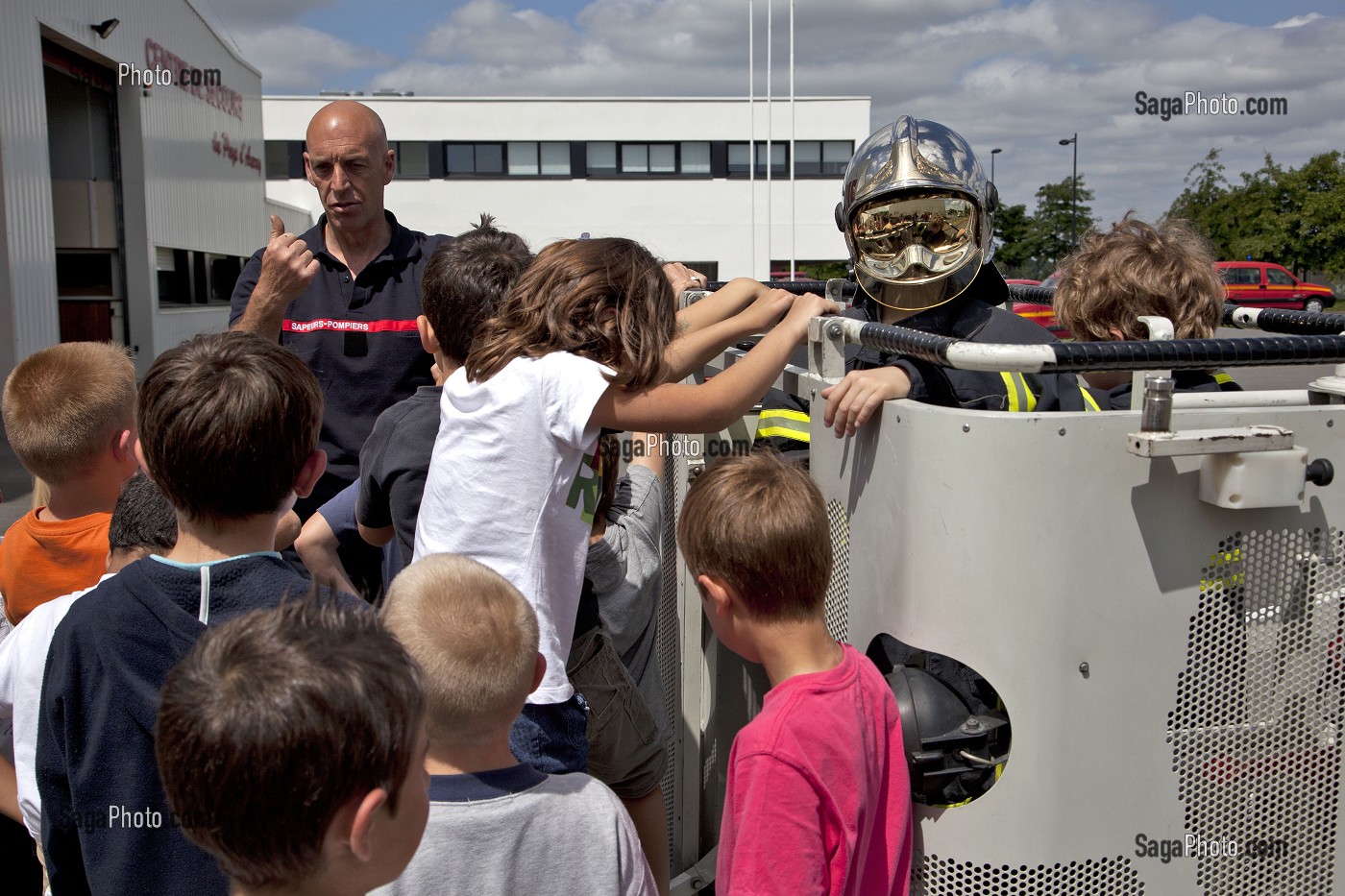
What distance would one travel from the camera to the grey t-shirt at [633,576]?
8.46 ft

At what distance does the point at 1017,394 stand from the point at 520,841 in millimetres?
1242

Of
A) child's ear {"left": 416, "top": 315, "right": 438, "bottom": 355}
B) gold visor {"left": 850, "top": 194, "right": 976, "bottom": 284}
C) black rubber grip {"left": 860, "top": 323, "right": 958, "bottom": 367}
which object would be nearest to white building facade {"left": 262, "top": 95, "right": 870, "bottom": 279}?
child's ear {"left": 416, "top": 315, "right": 438, "bottom": 355}

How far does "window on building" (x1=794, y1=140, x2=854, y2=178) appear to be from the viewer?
141 feet

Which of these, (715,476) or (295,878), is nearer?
(295,878)

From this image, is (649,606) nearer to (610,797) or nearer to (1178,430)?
(610,797)

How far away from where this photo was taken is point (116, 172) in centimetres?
2130

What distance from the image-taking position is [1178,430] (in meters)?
1.83

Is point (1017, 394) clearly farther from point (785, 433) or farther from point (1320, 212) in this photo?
point (1320, 212)

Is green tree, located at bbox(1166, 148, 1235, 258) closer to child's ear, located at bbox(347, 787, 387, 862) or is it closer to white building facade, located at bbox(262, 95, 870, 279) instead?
white building facade, located at bbox(262, 95, 870, 279)

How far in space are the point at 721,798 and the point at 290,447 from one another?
1.97 metres

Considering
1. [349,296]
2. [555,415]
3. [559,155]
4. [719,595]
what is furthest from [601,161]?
[719,595]

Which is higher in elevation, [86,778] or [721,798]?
[86,778]

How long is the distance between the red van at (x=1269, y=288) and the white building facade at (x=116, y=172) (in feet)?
89.9

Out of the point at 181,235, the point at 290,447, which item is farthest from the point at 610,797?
the point at 181,235
